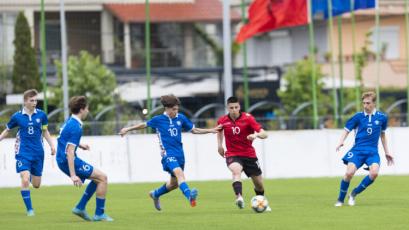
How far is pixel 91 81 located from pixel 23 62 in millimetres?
3408

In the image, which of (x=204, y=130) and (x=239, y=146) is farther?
(x=239, y=146)

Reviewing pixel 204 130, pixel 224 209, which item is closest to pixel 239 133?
pixel 204 130

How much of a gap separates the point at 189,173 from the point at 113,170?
182 cm

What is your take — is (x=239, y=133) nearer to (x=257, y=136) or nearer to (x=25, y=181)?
(x=257, y=136)

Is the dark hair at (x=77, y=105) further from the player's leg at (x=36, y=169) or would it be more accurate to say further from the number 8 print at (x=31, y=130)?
the player's leg at (x=36, y=169)

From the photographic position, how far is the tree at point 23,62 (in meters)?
41.2

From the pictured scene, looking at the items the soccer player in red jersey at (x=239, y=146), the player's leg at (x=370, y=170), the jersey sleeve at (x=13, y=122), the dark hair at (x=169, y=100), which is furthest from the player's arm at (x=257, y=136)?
the jersey sleeve at (x=13, y=122)

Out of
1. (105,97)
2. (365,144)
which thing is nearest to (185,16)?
(105,97)

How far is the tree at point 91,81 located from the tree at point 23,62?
1.39 m

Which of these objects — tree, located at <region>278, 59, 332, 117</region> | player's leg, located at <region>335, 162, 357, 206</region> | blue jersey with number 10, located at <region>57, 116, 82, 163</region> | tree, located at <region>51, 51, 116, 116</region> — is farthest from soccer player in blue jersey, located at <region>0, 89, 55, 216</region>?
tree, located at <region>278, 59, 332, 117</region>

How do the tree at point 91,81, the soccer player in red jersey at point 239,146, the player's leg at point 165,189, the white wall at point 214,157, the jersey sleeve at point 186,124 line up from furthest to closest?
the tree at point 91,81
the white wall at point 214,157
the soccer player in red jersey at point 239,146
the player's leg at point 165,189
the jersey sleeve at point 186,124

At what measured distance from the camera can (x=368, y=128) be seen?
20.6 metres

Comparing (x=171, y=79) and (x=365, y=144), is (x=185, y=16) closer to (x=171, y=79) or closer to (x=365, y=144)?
(x=171, y=79)

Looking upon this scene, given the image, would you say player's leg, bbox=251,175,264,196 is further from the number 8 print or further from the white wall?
the white wall
